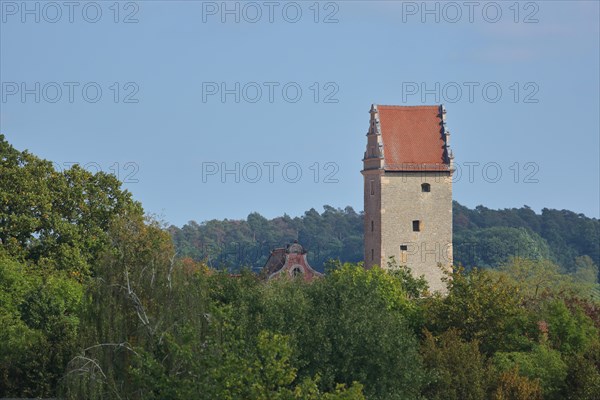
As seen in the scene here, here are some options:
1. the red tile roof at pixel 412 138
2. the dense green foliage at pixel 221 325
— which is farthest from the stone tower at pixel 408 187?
the dense green foliage at pixel 221 325

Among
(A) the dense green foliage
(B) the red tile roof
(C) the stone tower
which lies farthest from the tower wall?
(A) the dense green foliage

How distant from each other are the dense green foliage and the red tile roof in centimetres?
1600

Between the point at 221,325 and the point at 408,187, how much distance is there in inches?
1783

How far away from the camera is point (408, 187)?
93250 mm

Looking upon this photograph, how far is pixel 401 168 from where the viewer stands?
92625 mm

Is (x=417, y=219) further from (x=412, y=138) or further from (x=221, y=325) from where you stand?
(x=221, y=325)

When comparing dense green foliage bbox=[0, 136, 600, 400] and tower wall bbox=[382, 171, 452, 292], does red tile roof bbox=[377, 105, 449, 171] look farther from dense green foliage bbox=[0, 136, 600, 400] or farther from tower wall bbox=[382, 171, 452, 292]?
dense green foliage bbox=[0, 136, 600, 400]

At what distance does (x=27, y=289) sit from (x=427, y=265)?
3152 centimetres

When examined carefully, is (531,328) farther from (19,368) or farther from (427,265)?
(427,265)

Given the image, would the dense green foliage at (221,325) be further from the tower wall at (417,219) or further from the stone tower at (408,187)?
the stone tower at (408,187)

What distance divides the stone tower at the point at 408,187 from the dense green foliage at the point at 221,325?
14177 millimetres

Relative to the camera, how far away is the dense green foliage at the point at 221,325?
46469mm

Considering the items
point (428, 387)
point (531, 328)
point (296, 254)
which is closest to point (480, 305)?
point (531, 328)

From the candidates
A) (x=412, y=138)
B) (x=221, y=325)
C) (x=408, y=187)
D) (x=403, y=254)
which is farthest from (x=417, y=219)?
(x=221, y=325)
